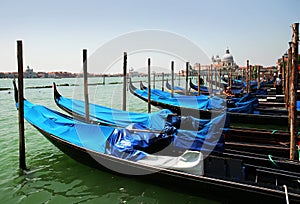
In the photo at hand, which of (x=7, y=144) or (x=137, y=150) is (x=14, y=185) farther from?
(x=7, y=144)

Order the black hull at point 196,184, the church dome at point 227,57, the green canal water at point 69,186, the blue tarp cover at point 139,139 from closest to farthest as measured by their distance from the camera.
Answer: the black hull at point 196,184, the green canal water at point 69,186, the blue tarp cover at point 139,139, the church dome at point 227,57

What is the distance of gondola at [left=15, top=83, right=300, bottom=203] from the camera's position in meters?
2.51

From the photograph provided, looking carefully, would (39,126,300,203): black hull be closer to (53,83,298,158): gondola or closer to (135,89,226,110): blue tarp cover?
(53,83,298,158): gondola

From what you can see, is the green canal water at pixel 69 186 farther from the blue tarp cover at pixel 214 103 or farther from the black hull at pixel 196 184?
the blue tarp cover at pixel 214 103

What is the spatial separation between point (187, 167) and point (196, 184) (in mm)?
218

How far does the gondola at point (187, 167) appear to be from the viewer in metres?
2.51

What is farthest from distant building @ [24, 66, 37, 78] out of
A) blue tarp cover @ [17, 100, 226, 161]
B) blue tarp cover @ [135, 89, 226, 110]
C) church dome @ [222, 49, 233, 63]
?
blue tarp cover @ [17, 100, 226, 161]

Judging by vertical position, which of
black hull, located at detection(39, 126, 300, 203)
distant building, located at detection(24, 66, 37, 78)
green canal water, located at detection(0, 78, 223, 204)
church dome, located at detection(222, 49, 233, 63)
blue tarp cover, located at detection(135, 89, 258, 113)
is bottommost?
green canal water, located at detection(0, 78, 223, 204)

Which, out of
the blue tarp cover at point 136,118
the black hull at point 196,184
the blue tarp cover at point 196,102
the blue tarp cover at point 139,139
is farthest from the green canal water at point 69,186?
the blue tarp cover at point 196,102

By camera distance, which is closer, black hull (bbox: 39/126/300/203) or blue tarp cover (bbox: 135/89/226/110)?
black hull (bbox: 39/126/300/203)

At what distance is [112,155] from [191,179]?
43.6 inches

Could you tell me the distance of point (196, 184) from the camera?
2758mm

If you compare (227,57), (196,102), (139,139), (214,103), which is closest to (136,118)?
(139,139)

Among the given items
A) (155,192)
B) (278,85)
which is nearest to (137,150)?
(155,192)
